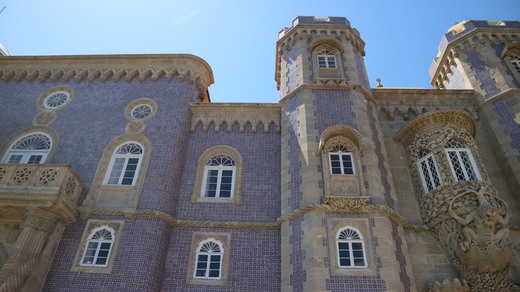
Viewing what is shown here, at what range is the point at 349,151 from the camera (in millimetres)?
14641

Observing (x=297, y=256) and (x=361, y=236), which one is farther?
(x=361, y=236)

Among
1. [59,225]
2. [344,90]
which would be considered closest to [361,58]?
[344,90]

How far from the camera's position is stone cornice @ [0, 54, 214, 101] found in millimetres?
18656

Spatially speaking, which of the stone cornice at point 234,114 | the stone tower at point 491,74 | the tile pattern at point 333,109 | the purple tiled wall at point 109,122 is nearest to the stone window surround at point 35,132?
the purple tiled wall at point 109,122

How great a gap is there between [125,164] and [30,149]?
4620 millimetres

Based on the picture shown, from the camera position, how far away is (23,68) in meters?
19.5

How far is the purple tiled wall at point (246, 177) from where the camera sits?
559 inches

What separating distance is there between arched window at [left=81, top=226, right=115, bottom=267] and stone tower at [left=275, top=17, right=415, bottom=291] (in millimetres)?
6299

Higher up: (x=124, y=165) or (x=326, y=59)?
(x=326, y=59)

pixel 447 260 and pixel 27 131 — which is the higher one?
pixel 27 131

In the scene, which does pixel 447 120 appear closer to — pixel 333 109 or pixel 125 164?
pixel 333 109

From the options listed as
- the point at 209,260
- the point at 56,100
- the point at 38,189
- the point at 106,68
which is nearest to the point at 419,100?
the point at 209,260

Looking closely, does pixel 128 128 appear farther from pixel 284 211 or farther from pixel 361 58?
pixel 361 58

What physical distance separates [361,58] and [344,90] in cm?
417
